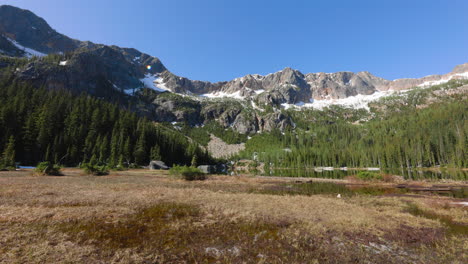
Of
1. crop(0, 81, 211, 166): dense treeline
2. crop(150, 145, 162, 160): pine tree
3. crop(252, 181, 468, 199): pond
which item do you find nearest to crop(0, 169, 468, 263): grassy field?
crop(252, 181, 468, 199): pond

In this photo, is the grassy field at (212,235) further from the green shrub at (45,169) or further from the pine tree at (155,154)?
the pine tree at (155,154)

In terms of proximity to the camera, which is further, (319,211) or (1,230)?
(319,211)

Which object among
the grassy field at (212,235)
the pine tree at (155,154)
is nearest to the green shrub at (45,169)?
the grassy field at (212,235)

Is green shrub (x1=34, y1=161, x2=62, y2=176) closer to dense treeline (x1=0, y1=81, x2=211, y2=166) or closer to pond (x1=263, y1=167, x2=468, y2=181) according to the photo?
dense treeline (x1=0, y1=81, x2=211, y2=166)

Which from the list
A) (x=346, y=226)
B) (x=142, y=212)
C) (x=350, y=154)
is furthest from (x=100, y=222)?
(x=350, y=154)

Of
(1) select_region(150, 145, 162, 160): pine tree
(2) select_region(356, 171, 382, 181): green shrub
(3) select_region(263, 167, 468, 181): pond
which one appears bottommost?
(3) select_region(263, 167, 468, 181): pond

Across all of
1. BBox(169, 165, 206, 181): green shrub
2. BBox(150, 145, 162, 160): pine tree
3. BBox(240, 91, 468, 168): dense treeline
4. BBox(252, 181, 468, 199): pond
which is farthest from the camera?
BBox(240, 91, 468, 168): dense treeline

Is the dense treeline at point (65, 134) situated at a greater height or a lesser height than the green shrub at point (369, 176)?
greater

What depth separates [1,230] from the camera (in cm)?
913

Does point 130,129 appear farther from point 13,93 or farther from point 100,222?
point 100,222

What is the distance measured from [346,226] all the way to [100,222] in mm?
15578

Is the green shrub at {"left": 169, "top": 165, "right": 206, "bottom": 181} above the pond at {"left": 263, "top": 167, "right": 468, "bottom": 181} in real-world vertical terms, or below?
above

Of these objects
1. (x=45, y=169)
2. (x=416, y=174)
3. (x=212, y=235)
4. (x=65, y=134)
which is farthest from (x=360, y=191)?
(x=65, y=134)

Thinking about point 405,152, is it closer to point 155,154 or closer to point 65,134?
point 155,154
